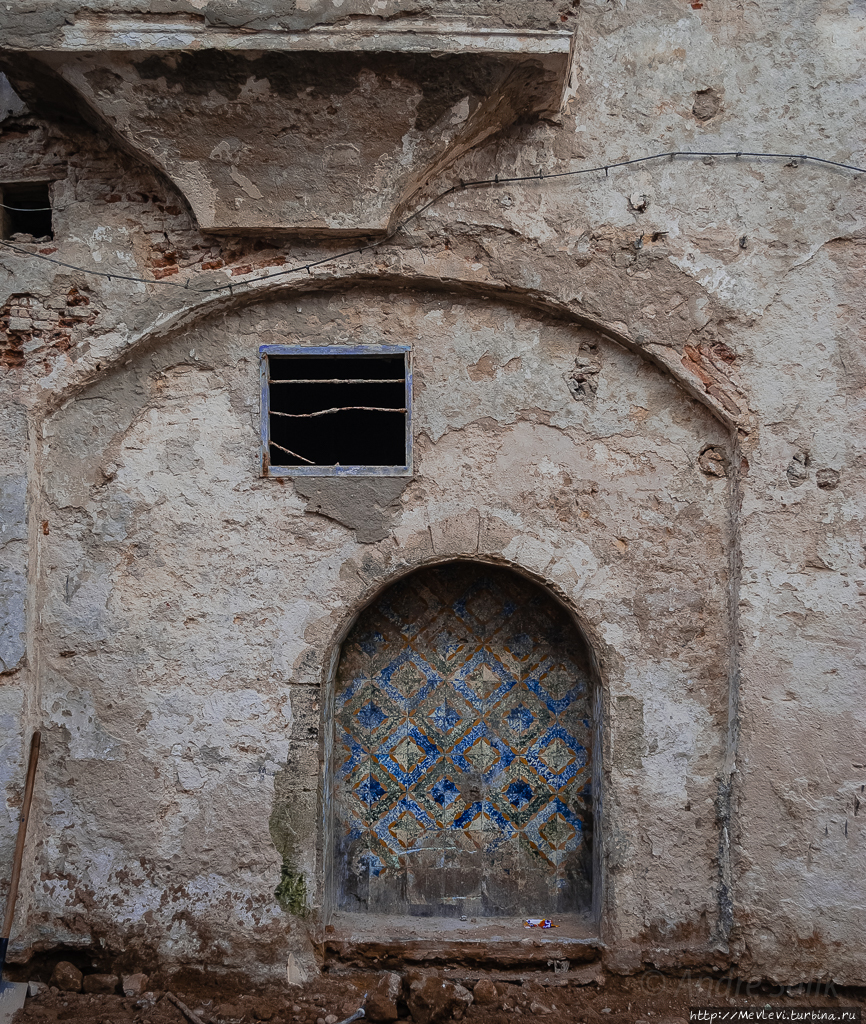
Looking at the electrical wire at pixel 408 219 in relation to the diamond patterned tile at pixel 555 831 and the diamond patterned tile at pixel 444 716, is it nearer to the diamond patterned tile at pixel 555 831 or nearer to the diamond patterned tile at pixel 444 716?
the diamond patterned tile at pixel 444 716

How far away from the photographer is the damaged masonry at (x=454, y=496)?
11.1ft

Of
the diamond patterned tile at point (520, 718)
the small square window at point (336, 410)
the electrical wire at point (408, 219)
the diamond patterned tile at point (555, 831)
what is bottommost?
the diamond patterned tile at point (555, 831)

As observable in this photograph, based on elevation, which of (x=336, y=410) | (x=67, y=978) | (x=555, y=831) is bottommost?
(x=67, y=978)

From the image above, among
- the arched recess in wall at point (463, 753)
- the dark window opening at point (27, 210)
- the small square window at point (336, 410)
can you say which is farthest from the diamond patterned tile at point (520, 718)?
the dark window opening at point (27, 210)

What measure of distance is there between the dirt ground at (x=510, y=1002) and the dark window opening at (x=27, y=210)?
3326 millimetres

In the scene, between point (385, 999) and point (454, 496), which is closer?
point (385, 999)

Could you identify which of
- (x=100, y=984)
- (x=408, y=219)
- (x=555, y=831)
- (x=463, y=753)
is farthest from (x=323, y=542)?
(x=100, y=984)

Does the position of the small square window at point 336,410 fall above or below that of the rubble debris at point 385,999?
above

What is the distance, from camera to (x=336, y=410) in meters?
3.63

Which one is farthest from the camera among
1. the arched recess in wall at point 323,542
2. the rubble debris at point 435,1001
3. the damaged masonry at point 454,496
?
the arched recess in wall at point 323,542

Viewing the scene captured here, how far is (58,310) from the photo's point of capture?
11.6 ft

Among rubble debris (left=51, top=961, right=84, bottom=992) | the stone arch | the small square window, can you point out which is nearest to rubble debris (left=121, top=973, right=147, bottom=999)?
rubble debris (left=51, top=961, right=84, bottom=992)

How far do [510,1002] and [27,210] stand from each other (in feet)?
13.4

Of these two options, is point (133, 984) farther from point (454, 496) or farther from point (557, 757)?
point (454, 496)
